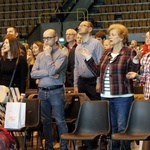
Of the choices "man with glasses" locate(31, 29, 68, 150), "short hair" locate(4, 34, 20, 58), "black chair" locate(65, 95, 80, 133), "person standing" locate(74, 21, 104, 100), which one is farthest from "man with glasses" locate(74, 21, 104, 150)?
"short hair" locate(4, 34, 20, 58)

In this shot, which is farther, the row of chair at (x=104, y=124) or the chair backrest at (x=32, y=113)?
the chair backrest at (x=32, y=113)

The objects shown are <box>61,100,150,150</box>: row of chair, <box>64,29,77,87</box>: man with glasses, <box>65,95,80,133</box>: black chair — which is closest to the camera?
<box>61,100,150,150</box>: row of chair

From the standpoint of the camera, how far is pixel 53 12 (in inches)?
684

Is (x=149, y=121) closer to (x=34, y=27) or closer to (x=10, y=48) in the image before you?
(x=10, y=48)

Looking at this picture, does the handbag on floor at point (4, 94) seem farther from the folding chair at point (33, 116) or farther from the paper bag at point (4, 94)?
the folding chair at point (33, 116)

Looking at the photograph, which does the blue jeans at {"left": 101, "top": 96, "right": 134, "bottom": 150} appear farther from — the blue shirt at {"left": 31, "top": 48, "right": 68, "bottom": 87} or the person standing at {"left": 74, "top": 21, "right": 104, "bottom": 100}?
the person standing at {"left": 74, "top": 21, "right": 104, "bottom": 100}

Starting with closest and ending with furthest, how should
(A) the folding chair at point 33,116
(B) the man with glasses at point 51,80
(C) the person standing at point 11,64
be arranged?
(B) the man with glasses at point 51,80
(A) the folding chair at point 33,116
(C) the person standing at point 11,64

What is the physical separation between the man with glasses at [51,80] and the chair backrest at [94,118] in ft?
1.47

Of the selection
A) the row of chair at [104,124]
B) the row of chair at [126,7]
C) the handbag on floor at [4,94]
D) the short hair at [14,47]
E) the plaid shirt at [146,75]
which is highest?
the row of chair at [126,7]

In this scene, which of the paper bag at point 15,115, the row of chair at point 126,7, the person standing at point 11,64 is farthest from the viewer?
the row of chair at point 126,7

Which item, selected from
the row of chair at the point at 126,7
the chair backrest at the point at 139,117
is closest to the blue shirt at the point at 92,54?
the chair backrest at the point at 139,117

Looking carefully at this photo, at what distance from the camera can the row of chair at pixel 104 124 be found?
15.2 ft

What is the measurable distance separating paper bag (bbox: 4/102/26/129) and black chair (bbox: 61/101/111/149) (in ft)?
2.09

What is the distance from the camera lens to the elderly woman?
4.86 metres
